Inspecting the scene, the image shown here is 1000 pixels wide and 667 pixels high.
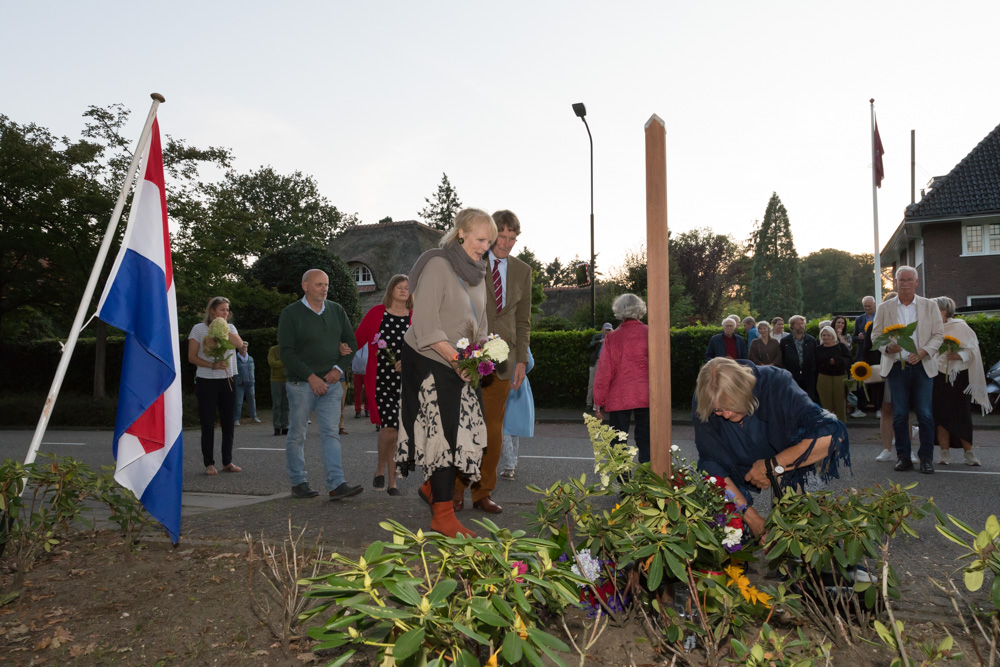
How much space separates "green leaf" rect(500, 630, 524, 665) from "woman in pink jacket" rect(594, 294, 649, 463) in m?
4.73

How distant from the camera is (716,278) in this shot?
4941cm

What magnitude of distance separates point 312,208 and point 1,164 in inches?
1960

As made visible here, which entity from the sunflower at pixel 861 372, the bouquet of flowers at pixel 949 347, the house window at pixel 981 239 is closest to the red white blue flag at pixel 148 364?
the bouquet of flowers at pixel 949 347

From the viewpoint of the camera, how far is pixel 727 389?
365 centimetres

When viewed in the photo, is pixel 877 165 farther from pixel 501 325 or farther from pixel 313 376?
pixel 313 376

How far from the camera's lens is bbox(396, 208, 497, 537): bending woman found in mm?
4434

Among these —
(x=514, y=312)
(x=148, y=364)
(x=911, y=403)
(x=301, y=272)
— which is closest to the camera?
(x=148, y=364)

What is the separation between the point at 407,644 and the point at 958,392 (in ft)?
26.0

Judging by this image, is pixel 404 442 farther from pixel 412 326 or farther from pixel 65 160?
pixel 65 160

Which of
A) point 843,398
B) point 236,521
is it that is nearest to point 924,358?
point 843,398

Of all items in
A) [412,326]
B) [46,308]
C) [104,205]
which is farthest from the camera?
[46,308]

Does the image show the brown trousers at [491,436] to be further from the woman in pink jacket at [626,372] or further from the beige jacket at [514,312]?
the woman in pink jacket at [626,372]

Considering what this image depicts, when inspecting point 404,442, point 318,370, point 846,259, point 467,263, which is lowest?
point 404,442

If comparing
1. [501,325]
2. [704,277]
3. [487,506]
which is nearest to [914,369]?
[501,325]
